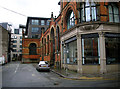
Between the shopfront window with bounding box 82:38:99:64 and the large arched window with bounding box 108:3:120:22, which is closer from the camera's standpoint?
the shopfront window with bounding box 82:38:99:64

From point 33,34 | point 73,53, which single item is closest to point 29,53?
point 33,34

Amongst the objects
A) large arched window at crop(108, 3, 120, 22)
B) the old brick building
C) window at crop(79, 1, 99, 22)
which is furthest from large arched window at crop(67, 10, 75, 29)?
large arched window at crop(108, 3, 120, 22)

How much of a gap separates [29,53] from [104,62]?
38.3m

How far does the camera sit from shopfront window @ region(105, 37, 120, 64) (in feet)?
52.9

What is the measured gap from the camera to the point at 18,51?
9194cm

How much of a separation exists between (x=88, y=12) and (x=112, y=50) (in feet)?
17.9

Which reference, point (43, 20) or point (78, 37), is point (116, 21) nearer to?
point (78, 37)

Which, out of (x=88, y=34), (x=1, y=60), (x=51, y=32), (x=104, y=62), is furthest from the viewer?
(x=1, y=60)

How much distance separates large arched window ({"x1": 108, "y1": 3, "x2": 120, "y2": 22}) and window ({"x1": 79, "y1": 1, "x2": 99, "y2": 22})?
2.00m

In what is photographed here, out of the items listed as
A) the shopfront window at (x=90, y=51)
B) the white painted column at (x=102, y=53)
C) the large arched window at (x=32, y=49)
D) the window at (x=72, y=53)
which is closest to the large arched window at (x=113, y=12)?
the white painted column at (x=102, y=53)

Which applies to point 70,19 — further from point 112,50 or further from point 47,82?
point 47,82

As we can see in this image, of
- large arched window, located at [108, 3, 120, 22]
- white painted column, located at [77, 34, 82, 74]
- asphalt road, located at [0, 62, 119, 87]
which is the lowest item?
asphalt road, located at [0, 62, 119, 87]

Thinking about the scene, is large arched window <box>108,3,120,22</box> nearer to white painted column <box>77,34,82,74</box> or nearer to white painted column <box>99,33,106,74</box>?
white painted column <box>99,33,106,74</box>

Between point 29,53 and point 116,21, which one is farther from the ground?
point 116,21
